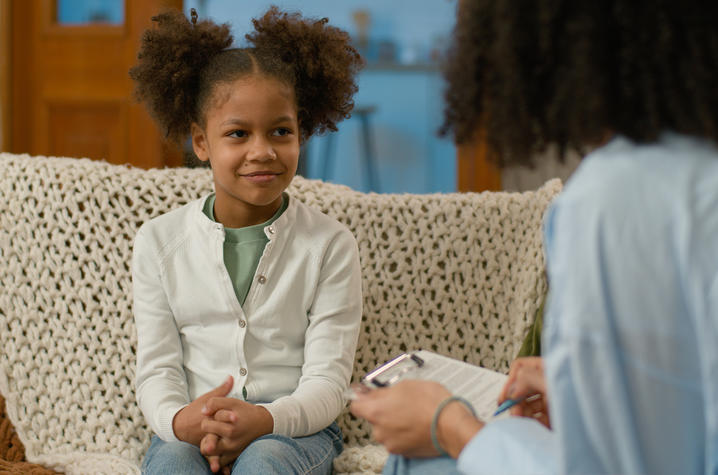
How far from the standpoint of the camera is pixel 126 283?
138 cm

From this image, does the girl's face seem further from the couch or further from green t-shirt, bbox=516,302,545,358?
green t-shirt, bbox=516,302,545,358

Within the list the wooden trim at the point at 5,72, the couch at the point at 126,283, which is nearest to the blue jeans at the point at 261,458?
the couch at the point at 126,283

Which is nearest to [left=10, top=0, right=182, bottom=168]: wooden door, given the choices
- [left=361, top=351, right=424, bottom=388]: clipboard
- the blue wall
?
the blue wall

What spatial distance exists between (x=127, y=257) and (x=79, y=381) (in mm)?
242

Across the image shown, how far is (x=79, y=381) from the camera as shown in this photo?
1.36m

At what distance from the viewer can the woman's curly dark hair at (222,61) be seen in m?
1.27

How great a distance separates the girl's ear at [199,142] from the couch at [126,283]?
0.47 feet

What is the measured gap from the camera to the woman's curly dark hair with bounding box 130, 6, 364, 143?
1.27 m

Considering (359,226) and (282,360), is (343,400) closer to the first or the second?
(282,360)

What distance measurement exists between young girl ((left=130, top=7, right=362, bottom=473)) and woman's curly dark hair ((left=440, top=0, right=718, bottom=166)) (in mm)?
593

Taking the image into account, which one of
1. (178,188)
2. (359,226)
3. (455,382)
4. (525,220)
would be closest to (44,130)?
(178,188)

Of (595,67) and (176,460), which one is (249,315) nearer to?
(176,460)

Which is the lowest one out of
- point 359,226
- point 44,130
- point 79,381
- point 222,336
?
point 79,381

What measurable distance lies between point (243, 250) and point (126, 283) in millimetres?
282
